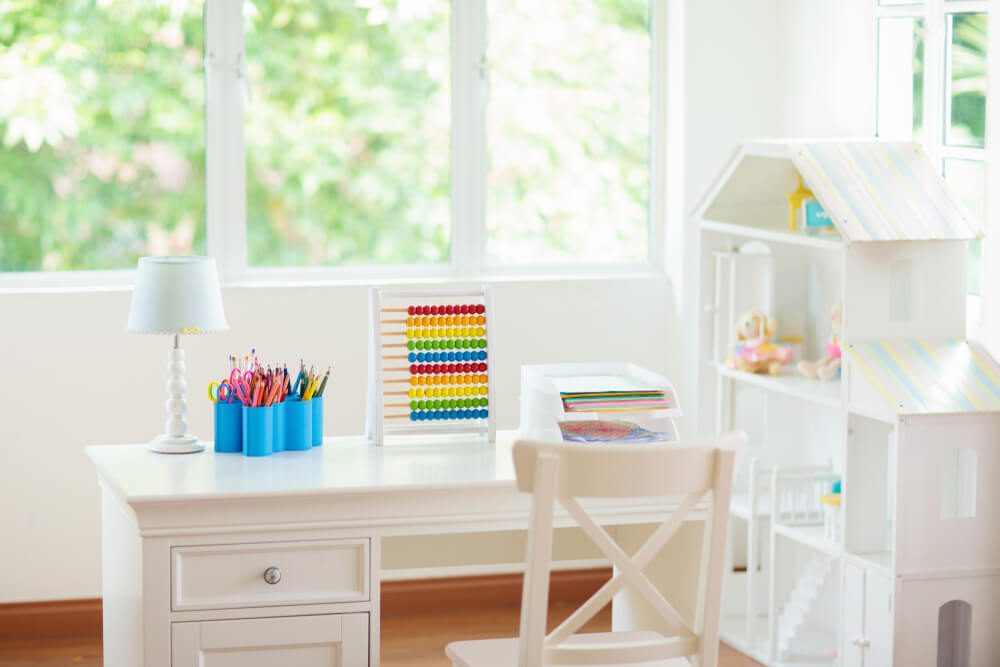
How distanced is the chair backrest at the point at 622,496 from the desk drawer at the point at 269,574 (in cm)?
48

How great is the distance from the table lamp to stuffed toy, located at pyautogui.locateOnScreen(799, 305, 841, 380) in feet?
5.02

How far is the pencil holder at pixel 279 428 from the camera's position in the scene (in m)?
2.74

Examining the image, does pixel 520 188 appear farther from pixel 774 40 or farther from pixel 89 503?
pixel 89 503

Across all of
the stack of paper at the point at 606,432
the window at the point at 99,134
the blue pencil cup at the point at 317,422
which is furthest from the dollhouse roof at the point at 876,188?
the window at the point at 99,134

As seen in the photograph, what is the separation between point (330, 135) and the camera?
158 inches

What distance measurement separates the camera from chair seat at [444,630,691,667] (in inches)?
92.4

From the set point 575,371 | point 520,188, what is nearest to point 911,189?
point 575,371

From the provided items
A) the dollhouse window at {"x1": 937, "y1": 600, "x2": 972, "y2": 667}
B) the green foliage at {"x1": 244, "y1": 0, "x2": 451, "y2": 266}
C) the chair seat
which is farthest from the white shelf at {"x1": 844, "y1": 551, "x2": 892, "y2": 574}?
the green foliage at {"x1": 244, "y1": 0, "x2": 451, "y2": 266}

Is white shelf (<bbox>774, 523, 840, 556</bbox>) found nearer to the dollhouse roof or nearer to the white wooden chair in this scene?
the dollhouse roof

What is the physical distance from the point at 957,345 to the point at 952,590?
1.77ft

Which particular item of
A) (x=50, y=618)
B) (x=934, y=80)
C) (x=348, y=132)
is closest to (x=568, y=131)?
(x=348, y=132)

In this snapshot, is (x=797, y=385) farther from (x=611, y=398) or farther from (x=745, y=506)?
(x=611, y=398)

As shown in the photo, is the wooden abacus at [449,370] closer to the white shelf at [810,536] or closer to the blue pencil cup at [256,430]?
the blue pencil cup at [256,430]

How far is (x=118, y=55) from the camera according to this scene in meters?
3.83
